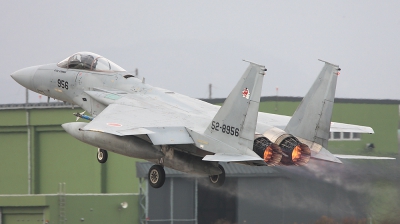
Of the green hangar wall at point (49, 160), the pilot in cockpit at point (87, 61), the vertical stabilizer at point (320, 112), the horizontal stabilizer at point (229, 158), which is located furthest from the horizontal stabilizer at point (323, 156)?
the green hangar wall at point (49, 160)

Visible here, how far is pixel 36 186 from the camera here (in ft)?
113

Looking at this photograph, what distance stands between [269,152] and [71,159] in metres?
19.0

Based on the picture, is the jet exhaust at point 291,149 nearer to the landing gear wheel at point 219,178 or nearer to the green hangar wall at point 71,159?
the landing gear wheel at point 219,178

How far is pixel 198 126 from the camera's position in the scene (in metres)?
17.0

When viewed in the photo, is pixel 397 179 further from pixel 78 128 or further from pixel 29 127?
pixel 29 127

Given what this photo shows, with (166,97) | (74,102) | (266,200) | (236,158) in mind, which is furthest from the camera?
(266,200)

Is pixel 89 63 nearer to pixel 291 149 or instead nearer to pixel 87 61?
pixel 87 61

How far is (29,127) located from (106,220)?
7579 millimetres

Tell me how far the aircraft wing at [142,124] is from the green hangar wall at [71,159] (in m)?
10.9

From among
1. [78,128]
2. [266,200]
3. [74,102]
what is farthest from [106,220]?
[78,128]

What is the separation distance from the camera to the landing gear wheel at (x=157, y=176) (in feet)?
58.0

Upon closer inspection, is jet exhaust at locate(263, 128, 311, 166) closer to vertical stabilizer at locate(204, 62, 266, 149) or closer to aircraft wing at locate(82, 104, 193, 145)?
vertical stabilizer at locate(204, 62, 266, 149)

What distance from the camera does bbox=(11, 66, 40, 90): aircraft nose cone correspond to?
20.9 meters

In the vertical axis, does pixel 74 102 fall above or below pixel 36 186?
above
